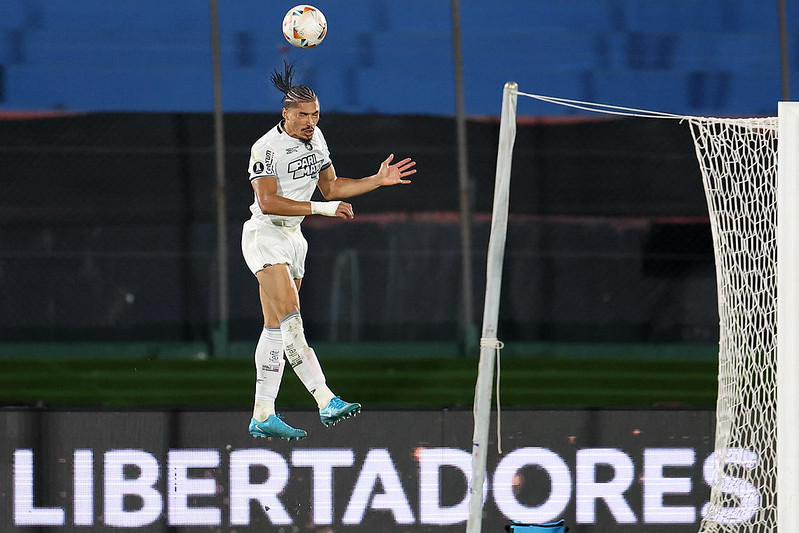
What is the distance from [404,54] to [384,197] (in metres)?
1.03

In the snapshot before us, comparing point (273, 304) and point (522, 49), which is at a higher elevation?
point (522, 49)

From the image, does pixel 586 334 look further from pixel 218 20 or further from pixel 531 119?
pixel 218 20

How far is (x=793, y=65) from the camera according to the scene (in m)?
7.66

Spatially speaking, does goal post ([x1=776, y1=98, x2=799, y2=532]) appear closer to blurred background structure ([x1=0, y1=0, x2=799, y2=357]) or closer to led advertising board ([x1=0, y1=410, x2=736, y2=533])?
led advertising board ([x1=0, y1=410, x2=736, y2=533])

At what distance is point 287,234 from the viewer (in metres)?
6.56

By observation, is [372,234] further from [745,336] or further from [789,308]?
[789,308]

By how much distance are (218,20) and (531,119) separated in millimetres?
2185

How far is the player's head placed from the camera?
6.50 metres

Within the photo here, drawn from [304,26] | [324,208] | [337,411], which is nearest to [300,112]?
[304,26]

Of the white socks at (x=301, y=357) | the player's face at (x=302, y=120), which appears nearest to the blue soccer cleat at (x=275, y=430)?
the white socks at (x=301, y=357)

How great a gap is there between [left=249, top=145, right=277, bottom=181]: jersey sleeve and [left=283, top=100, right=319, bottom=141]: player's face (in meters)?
0.17

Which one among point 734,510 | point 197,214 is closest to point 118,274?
point 197,214

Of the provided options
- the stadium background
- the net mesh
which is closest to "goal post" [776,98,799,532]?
the net mesh

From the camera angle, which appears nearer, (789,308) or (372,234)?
(789,308)
